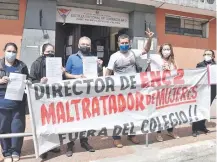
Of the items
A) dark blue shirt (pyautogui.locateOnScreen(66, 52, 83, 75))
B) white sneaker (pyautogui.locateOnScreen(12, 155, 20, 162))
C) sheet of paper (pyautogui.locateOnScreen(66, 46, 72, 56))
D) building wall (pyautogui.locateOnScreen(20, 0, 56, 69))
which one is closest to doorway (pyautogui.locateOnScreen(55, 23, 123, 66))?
sheet of paper (pyautogui.locateOnScreen(66, 46, 72, 56))

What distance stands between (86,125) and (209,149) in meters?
2.09

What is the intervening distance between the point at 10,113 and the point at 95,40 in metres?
6.62

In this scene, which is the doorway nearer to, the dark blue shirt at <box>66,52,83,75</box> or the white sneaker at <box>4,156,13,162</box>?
the dark blue shirt at <box>66,52,83,75</box>

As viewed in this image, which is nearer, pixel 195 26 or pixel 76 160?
pixel 76 160

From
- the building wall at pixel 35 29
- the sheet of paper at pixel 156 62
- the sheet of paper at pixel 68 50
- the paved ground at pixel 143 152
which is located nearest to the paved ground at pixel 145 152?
the paved ground at pixel 143 152

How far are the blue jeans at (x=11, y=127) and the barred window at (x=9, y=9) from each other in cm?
407

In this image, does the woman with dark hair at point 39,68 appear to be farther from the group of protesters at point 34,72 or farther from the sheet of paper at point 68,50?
the sheet of paper at point 68,50

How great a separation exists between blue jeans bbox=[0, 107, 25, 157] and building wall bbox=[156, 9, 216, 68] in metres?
6.38

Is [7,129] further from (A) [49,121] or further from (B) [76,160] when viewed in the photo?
(B) [76,160]

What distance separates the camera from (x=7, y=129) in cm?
407

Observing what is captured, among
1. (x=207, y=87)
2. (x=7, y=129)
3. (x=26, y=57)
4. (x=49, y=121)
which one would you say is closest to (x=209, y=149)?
(x=207, y=87)

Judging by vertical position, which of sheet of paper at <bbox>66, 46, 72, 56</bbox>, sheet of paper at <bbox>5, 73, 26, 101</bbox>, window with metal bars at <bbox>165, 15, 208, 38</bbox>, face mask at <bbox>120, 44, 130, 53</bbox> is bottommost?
sheet of paper at <bbox>5, 73, 26, 101</bbox>

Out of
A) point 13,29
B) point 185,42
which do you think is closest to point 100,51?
point 185,42

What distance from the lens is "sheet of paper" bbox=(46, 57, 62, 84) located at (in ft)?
13.3
